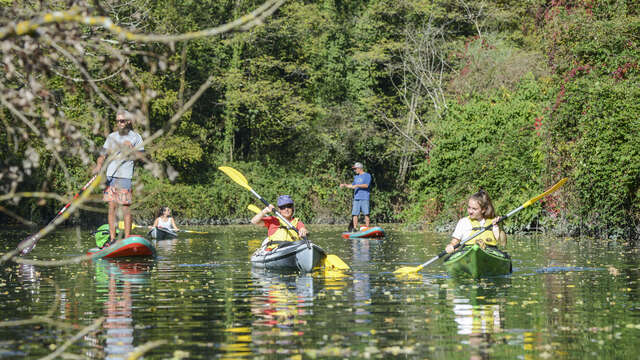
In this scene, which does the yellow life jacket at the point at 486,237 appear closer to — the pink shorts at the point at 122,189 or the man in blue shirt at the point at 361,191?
the pink shorts at the point at 122,189

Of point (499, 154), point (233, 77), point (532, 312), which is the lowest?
point (532, 312)

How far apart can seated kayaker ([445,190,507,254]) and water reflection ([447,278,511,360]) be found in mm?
1030

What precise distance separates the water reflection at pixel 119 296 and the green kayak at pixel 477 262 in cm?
402

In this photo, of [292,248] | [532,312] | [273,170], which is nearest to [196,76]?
[273,170]

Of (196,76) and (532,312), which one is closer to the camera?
(532,312)

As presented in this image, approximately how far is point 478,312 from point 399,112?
33.3 meters

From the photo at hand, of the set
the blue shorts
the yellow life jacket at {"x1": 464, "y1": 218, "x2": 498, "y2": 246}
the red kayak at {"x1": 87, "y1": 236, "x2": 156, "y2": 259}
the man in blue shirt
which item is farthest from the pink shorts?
the blue shorts

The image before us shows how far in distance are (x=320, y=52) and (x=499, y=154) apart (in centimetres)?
2039

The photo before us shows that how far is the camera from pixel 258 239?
23953 mm

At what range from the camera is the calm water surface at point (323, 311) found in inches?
264

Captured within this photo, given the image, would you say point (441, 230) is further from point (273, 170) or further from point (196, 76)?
point (196, 76)

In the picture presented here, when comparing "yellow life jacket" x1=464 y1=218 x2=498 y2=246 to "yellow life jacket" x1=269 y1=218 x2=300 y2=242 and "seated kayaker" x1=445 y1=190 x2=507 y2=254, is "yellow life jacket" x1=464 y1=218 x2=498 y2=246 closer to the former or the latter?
"seated kayaker" x1=445 y1=190 x2=507 y2=254

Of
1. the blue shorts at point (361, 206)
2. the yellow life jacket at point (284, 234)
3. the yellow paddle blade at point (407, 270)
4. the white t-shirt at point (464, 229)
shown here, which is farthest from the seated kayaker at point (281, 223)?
the blue shorts at point (361, 206)

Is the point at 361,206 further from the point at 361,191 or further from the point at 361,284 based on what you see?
the point at 361,284
